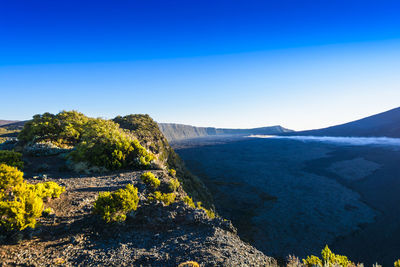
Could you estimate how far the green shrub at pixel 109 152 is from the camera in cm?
1095

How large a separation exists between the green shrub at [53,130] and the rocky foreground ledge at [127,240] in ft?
28.9

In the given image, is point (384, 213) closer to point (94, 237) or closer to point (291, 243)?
point (291, 243)

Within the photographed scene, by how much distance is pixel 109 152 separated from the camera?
11500mm

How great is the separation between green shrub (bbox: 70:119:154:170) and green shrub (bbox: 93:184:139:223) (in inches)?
225

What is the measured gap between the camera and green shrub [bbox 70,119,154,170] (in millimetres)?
10945

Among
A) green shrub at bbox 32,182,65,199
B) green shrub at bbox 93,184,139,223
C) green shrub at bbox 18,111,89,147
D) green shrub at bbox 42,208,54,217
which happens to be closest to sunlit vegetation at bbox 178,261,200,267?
green shrub at bbox 93,184,139,223

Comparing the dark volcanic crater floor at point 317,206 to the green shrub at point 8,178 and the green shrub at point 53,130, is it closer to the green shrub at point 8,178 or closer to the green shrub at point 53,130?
the green shrub at point 8,178

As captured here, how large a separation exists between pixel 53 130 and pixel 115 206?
12.2 m

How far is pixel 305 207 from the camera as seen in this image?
59.7ft

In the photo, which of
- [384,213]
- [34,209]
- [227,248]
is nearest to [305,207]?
[384,213]

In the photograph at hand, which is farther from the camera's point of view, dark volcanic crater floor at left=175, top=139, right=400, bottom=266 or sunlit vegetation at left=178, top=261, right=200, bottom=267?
dark volcanic crater floor at left=175, top=139, right=400, bottom=266

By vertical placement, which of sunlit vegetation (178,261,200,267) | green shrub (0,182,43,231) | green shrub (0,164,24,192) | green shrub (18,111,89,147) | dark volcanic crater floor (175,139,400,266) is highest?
green shrub (18,111,89,147)

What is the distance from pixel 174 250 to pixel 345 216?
18.3 m

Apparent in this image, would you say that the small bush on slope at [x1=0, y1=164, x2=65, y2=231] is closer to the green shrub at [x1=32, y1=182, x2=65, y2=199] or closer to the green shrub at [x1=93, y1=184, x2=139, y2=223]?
the green shrub at [x1=32, y1=182, x2=65, y2=199]
